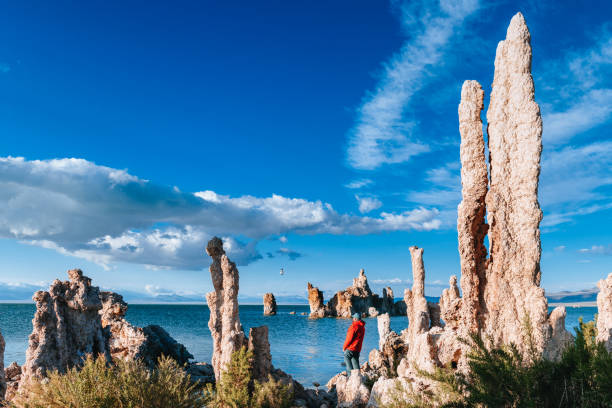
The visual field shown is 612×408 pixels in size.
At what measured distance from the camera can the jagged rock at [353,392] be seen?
8672mm

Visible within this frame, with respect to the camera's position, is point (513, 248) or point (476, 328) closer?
point (513, 248)

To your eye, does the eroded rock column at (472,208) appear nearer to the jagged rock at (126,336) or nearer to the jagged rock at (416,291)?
the jagged rock at (416,291)

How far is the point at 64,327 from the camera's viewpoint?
11594 millimetres

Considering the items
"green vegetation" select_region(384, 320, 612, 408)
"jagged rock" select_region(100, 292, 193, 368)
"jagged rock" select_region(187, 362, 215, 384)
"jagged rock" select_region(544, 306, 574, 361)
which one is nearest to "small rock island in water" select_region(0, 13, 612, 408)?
"jagged rock" select_region(544, 306, 574, 361)

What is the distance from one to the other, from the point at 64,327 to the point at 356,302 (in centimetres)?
7578

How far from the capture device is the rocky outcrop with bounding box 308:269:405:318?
Answer: 83.9 meters

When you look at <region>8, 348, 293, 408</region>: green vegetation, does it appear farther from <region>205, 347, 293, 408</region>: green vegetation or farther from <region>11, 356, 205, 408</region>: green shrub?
<region>205, 347, 293, 408</region>: green vegetation

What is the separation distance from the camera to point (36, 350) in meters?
11.0

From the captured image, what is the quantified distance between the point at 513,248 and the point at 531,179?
1.09 m

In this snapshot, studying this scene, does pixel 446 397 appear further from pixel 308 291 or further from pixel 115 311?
pixel 308 291

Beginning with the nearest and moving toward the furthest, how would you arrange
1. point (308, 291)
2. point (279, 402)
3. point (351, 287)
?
point (279, 402), point (351, 287), point (308, 291)

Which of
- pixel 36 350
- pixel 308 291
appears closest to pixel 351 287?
pixel 308 291

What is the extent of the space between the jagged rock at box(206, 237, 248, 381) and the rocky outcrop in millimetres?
69346

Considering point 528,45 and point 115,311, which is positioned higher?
point 528,45
